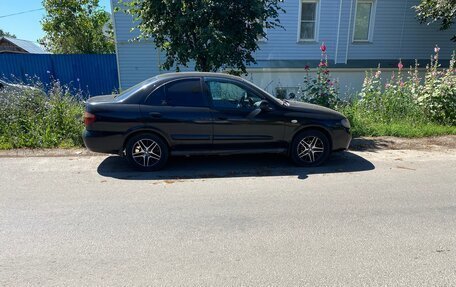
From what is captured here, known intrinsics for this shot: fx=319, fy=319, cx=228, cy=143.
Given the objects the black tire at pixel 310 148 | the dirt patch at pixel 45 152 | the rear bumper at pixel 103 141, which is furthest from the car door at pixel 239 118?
the dirt patch at pixel 45 152

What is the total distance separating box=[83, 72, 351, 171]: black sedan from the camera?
17.2 feet

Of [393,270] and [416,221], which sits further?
[416,221]

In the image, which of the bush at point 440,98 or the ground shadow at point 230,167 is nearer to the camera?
the ground shadow at point 230,167

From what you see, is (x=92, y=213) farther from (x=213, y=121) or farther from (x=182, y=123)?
(x=213, y=121)

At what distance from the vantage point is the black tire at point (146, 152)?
5.36m

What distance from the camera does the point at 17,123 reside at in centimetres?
716

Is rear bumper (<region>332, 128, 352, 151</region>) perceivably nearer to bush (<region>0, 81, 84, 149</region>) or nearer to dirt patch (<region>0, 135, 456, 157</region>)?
dirt patch (<region>0, 135, 456, 157</region>)

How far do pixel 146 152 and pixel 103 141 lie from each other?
715 mm

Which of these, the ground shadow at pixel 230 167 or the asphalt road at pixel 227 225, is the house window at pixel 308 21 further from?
the asphalt road at pixel 227 225

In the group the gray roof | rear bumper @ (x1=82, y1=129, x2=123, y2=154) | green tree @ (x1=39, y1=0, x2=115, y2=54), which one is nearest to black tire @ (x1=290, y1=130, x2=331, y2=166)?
rear bumper @ (x1=82, y1=129, x2=123, y2=154)

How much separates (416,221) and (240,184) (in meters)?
2.33

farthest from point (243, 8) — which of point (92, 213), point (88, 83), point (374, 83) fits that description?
point (88, 83)

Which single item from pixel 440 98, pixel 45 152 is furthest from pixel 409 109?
pixel 45 152

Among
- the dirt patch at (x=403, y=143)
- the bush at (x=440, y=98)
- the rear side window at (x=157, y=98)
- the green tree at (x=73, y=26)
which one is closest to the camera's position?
the rear side window at (x=157, y=98)
